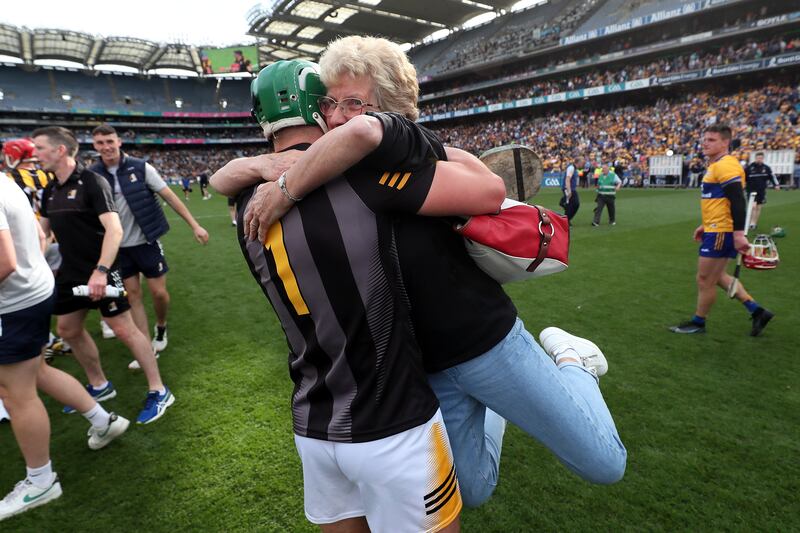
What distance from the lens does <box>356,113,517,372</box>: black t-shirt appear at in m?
1.14

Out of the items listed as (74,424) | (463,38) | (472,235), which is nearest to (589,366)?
(472,235)

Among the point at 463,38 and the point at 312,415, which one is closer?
the point at 312,415

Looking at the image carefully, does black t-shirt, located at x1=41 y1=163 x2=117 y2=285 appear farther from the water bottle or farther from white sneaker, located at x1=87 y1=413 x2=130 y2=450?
white sneaker, located at x1=87 y1=413 x2=130 y2=450

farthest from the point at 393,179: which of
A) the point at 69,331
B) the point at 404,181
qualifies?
the point at 69,331

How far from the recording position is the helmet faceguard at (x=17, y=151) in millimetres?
4833

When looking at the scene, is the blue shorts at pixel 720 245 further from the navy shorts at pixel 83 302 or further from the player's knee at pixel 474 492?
the navy shorts at pixel 83 302

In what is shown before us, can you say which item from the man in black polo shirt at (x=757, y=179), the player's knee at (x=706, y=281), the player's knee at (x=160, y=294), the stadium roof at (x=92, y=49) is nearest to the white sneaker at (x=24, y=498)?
the player's knee at (x=160, y=294)

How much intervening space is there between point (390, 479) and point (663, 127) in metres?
35.8

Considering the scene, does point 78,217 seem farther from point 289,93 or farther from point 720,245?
point 720,245

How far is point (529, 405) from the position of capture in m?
1.39

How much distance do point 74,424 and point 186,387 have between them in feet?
2.71

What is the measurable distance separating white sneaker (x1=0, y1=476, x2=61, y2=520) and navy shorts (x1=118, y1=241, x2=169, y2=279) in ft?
7.42

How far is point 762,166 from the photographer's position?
11.0 m

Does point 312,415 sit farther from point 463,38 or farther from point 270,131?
point 463,38
